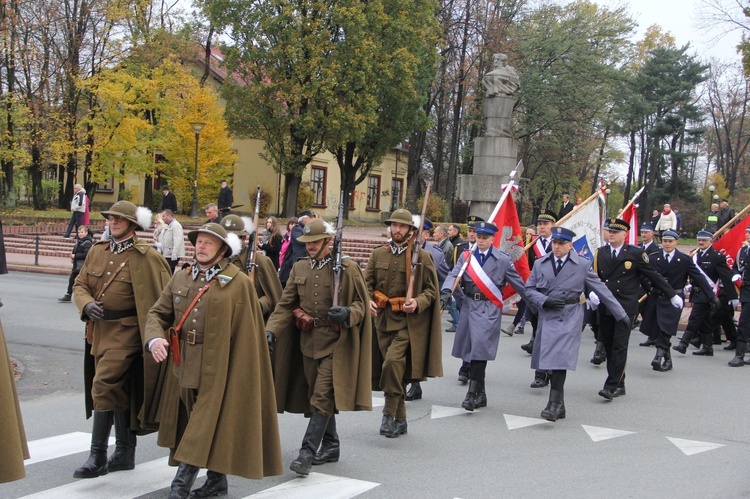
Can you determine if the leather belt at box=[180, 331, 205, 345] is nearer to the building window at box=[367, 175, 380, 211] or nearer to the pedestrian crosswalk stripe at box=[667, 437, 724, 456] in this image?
→ the pedestrian crosswalk stripe at box=[667, 437, 724, 456]

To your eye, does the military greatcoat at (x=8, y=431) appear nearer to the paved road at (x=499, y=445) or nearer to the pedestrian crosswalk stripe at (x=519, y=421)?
the paved road at (x=499, y=445)

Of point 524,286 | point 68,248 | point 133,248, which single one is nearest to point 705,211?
point 68,248

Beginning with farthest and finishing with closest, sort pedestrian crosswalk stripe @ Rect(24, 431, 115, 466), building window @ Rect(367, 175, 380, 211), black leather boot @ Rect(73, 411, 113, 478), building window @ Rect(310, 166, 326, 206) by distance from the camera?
building window @ Rect(367, 175, 380, 211) < building window @ Rect(310, 166, 326, 206) < pedestrian crosswalk stripe @ Rect(24, 431, 115, 466) < black leather boot @ Rect(73, 411, 113, 478)

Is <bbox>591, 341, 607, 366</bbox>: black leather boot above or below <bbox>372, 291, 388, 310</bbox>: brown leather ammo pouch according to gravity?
below

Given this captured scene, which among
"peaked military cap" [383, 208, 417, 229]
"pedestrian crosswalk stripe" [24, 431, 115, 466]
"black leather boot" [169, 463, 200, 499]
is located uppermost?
"peaked military cap" [383, 208, 417, 229]

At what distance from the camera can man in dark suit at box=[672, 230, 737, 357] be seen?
1302 centimetres

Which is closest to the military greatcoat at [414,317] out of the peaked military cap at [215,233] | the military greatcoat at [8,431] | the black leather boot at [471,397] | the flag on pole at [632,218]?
the black leather boot at [471,397]

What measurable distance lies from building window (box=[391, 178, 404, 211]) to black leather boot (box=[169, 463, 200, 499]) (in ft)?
162

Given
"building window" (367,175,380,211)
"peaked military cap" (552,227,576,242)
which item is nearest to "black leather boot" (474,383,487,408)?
"peaked military cap" (552,227,576,242)

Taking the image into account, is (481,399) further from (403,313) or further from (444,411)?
(403,313)

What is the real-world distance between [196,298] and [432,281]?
2.99 metres

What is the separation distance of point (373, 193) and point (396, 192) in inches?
64.0

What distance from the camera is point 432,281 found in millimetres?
7930

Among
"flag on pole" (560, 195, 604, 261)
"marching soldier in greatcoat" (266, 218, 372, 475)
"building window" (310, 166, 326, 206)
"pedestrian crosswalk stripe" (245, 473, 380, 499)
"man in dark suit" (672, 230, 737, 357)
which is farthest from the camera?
"building window" (310, 166, 326, 206)
